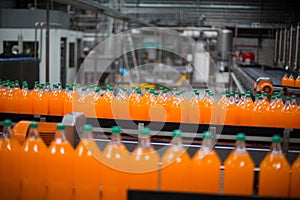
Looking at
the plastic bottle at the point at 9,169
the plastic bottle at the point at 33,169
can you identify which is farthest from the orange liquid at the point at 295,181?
the plastic bottle at the point at 9,169

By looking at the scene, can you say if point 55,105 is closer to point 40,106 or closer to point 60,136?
point 40,106

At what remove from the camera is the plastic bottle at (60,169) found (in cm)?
179

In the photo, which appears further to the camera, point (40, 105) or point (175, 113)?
point (40, 105)

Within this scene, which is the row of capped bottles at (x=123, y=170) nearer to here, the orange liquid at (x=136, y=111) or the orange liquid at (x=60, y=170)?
the orange liquid at (x=60, y=170)

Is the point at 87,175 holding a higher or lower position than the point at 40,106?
lower

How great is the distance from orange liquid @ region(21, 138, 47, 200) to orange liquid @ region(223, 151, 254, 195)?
2.46ft

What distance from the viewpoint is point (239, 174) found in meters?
1.74

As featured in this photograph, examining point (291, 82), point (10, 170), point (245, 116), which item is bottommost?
point (10, 170)

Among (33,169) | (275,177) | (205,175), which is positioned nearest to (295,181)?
(275,177)

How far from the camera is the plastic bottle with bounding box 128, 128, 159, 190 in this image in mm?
1749

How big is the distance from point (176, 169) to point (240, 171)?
0.25 metres

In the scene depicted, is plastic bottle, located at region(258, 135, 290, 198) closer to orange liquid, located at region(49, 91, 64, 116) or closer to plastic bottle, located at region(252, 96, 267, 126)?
plastic bottle, located at region(252, 96, 267, 126)

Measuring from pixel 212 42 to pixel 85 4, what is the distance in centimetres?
644

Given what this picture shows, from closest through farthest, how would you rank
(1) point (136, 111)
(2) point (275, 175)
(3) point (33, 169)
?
(2) point (275, 175) < (3) point (33, 169) < (1) point (136, 111)
